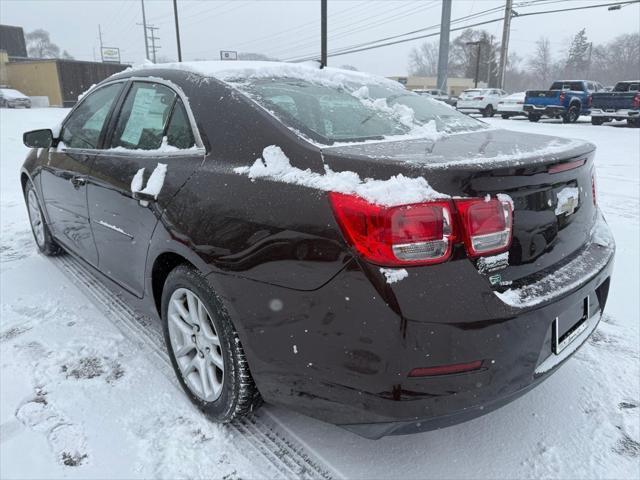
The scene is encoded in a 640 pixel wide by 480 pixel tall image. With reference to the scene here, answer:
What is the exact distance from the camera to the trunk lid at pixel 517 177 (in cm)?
156

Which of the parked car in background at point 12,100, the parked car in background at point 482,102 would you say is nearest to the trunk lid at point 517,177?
the parked car in background at point 482,102

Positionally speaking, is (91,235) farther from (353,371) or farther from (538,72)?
(538,72)

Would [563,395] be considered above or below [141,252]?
below

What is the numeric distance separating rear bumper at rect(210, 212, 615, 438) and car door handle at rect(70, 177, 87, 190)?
1.80 metres

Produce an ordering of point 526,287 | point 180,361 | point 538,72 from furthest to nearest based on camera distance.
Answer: point 538,72 → point 180,361 → point 526,287

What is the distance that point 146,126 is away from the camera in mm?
2580

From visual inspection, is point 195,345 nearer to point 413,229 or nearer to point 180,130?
point 180,130

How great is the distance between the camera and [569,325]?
1.85 meters

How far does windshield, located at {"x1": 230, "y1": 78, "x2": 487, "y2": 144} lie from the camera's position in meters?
1.99

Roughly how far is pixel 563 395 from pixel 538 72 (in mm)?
122414

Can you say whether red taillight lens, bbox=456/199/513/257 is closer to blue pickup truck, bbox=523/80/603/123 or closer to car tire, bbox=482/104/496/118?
blue pickup truck, bbox=523/80/603/123

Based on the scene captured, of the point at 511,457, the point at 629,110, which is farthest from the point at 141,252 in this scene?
the point at 629,110

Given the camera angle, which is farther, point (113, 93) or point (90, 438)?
point (113, 93)

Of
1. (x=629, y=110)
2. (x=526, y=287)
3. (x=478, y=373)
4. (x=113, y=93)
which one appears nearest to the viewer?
(x=478, y=373)
